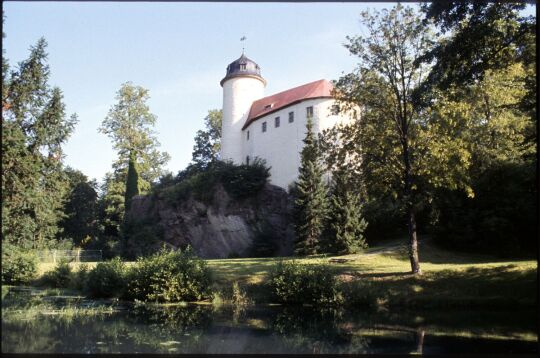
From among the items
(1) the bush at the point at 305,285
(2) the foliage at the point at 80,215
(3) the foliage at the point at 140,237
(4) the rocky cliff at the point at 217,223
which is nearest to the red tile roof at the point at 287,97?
(4) the rocky cliff at the point at 217,223

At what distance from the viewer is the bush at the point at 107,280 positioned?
15.4 metres

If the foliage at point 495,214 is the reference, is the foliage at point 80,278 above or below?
below

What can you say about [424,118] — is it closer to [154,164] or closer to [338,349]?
[338,349]

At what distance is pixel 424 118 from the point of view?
16.2 m

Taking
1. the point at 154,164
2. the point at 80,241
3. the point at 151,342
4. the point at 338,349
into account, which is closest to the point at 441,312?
the point at 338,349

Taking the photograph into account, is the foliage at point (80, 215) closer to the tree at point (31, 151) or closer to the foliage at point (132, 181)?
the foliage at point (132, 181)

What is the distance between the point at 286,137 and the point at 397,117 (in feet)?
62.3

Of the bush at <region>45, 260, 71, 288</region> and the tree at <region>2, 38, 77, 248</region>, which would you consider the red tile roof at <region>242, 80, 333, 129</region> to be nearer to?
the bush at <region>45, 260, 71, 288</region>

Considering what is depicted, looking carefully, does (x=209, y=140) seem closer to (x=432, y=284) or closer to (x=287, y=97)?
(x=287, y=97)

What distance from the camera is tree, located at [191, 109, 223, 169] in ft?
159

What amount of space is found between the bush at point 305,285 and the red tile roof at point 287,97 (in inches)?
757

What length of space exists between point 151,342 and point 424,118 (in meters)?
11.8

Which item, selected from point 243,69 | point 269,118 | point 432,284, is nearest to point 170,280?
point 432,284

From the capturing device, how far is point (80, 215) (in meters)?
41.0
